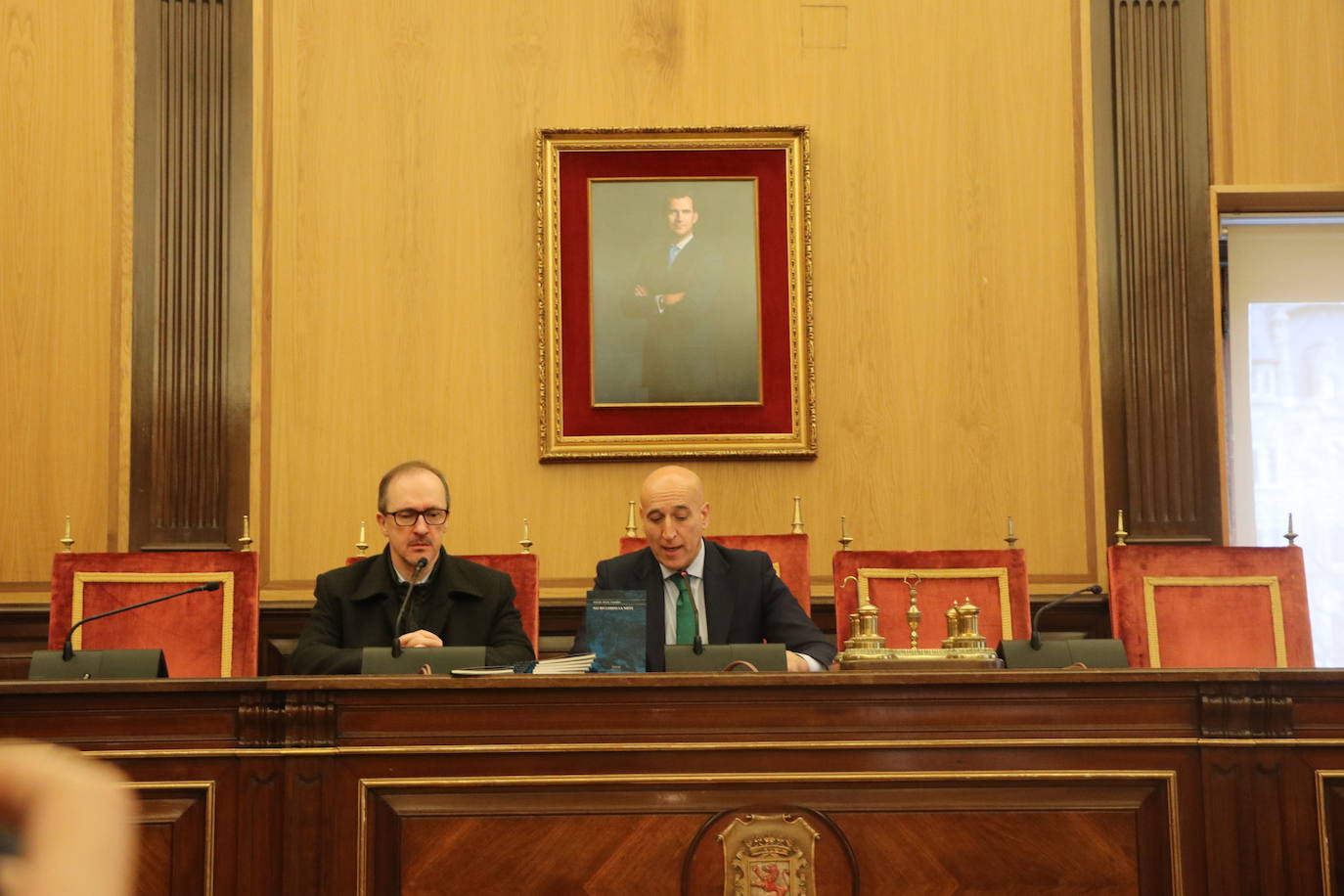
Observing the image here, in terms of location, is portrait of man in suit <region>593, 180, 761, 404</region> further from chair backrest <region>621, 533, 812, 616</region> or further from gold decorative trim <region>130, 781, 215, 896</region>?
gold decorative trim <region>130, 781, 215, 896</region>

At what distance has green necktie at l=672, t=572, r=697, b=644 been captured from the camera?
3.86 metres

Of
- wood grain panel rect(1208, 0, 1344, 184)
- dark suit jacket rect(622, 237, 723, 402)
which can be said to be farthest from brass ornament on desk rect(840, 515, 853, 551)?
wood grain panel rect(1208, 0, 1344, 184)

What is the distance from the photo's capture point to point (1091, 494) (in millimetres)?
5102

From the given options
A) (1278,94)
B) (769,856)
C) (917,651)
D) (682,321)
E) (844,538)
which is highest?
(1278,94)

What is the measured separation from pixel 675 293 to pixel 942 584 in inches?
57.7

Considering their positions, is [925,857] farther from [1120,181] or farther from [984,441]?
[1120,181]

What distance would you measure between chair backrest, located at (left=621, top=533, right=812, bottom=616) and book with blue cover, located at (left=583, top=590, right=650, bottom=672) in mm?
1166

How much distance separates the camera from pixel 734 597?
Answer: 391 cm

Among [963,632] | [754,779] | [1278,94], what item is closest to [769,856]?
[754,779]

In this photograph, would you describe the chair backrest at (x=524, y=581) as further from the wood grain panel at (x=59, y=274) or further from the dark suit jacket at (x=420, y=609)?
the wood grain panel at (x=59, y=274)

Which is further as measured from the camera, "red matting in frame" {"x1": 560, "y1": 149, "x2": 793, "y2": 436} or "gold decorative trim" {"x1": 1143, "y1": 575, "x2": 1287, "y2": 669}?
"red matting in frame" {"x1": 560, "y1": 149, "x2": 793, "y2": 436}

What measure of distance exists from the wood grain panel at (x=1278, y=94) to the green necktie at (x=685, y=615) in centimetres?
265

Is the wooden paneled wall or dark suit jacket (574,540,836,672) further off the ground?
the wooden paneled wall

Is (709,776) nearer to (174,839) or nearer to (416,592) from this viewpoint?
(174,839)
